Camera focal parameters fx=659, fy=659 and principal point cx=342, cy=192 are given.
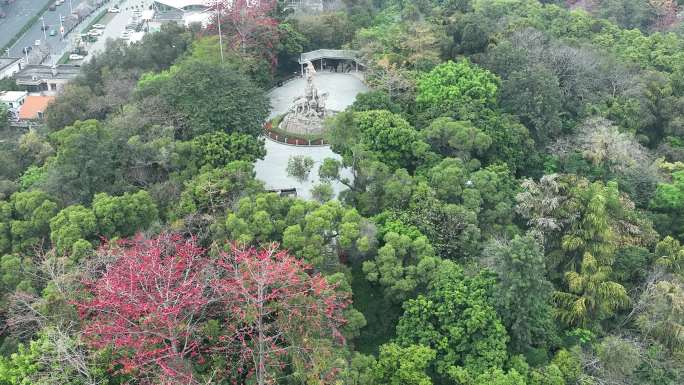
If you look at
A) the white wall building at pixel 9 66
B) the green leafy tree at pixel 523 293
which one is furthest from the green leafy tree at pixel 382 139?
the white wall building at pixel 9 66

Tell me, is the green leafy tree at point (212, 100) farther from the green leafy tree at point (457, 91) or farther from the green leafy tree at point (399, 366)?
the green leafy tree at point (399, 366)

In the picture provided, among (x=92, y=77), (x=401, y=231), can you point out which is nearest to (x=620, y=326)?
(x=401, y=231)

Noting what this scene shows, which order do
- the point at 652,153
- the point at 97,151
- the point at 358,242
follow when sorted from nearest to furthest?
the point at 358,242 < the point at 97,151 < the point at 652,153

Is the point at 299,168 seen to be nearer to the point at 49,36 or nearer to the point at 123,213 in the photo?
the point at 123,213

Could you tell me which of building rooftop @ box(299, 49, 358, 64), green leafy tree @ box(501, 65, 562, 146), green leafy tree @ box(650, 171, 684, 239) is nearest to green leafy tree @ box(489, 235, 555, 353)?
green leafy tree @ box(650, 171, 684, 239)

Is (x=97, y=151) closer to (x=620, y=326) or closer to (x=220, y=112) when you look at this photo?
(x=220, y=112)

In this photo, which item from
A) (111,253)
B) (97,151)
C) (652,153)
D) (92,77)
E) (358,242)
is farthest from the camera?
(92,77)

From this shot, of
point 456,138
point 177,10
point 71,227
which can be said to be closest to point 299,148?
point 456,138
